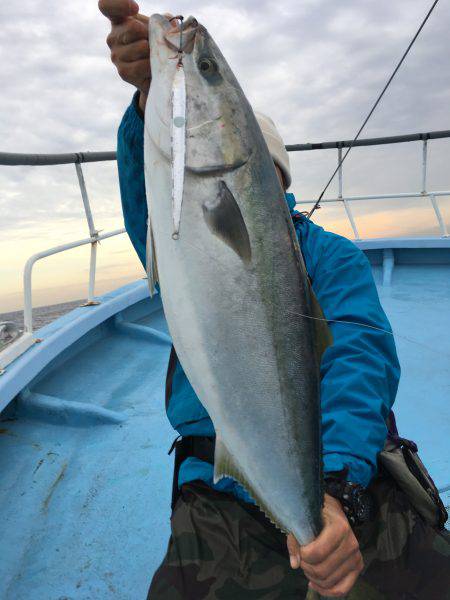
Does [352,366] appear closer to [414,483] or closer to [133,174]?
[414,483]

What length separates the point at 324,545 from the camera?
4.17 ft

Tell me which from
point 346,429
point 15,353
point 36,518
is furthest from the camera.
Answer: point 15,353

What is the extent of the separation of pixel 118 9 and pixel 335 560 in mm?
1828

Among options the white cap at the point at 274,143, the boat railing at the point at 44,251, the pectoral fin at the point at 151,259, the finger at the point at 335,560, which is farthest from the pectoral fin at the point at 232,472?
the boat railing at the point at 44,251

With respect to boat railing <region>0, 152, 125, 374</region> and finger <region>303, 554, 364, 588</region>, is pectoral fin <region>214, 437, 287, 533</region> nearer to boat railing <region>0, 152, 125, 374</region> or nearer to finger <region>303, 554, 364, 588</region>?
finger <region>303, 554, 364, 588</region>

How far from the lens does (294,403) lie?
50.6 inches

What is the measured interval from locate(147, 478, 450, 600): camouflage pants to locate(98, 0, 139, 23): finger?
1.78 m

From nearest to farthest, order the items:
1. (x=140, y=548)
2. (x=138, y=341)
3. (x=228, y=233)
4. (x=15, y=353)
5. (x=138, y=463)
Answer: (x=228, y=233)
(x=140, y=548)
(x=138, y=463)
(x=15, y=353)
(x=138, y=341)

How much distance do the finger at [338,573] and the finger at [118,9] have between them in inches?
72.5

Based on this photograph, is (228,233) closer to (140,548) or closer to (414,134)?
(140,548)

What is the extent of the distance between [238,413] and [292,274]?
43 centimetres

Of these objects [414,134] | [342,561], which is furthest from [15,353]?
[414,134]

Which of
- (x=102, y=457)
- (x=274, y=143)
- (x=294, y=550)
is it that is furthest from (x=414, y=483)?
(x=102, y=457)

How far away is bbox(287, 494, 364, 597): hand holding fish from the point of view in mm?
1272
